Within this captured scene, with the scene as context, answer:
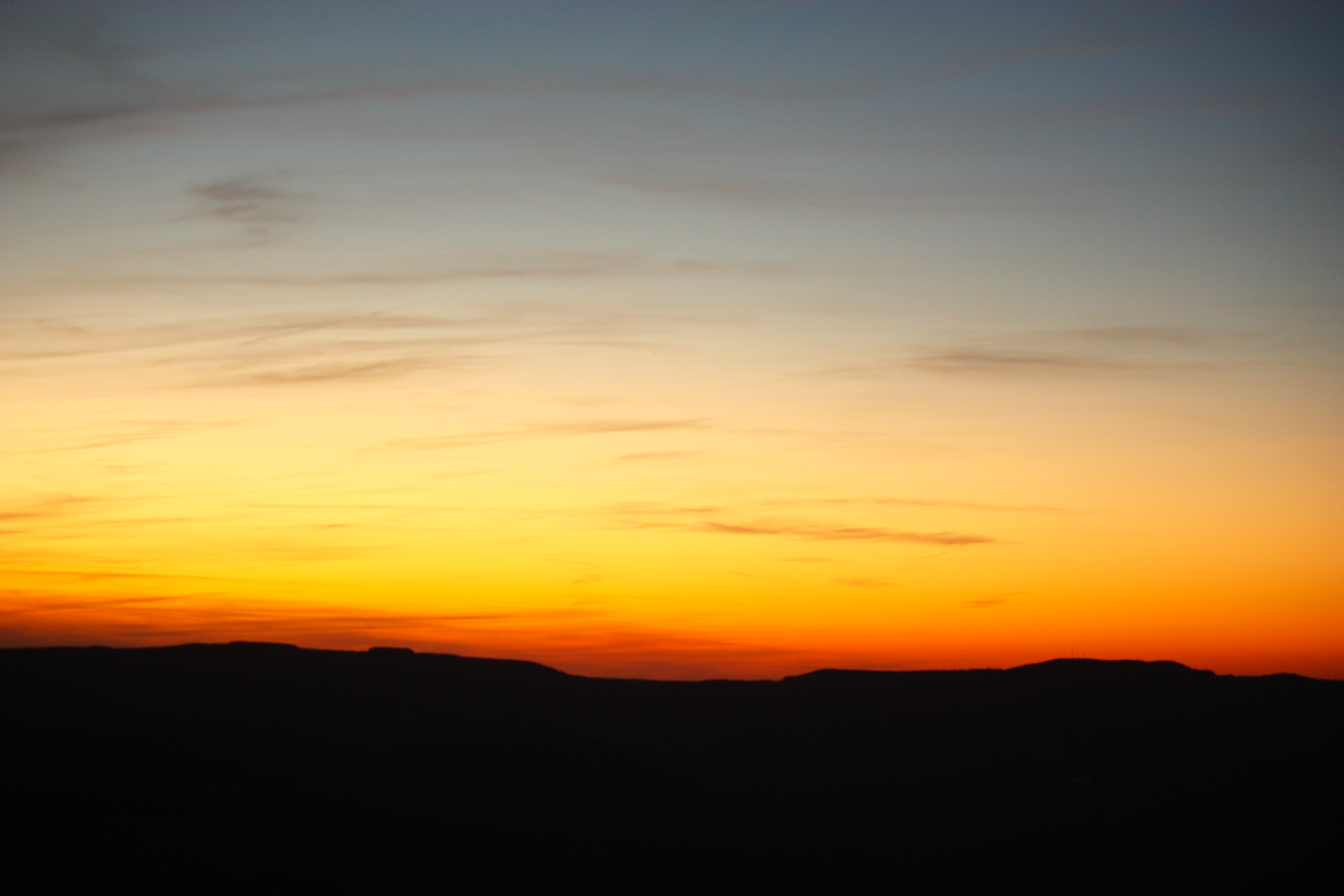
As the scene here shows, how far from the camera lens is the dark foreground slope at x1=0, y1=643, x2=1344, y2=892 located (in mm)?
40562

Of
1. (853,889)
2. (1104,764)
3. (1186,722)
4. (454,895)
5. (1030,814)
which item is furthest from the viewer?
(1186,722)

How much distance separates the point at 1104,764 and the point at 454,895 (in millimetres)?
62409

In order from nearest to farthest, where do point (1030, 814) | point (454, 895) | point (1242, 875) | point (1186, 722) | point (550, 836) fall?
point (454, 895) < point (550, 836) < point (1242, 875) < point (1030, 814) < point (1186, 722)

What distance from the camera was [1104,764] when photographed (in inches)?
3423

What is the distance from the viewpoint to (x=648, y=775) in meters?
66.5

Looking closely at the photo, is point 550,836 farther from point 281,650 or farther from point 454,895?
point 281,650

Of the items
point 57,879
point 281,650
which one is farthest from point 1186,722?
point 57,879

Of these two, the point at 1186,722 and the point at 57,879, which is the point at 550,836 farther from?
the point at 1186,722

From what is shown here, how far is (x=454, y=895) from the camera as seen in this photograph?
131 feet

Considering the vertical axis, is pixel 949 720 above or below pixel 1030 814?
above

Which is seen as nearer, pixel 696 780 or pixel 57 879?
pixel 57 879

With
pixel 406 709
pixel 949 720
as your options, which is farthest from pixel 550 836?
pixel 949 720

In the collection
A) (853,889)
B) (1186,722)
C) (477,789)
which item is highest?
(1186,722)

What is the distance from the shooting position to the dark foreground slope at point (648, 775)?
4056 cm
